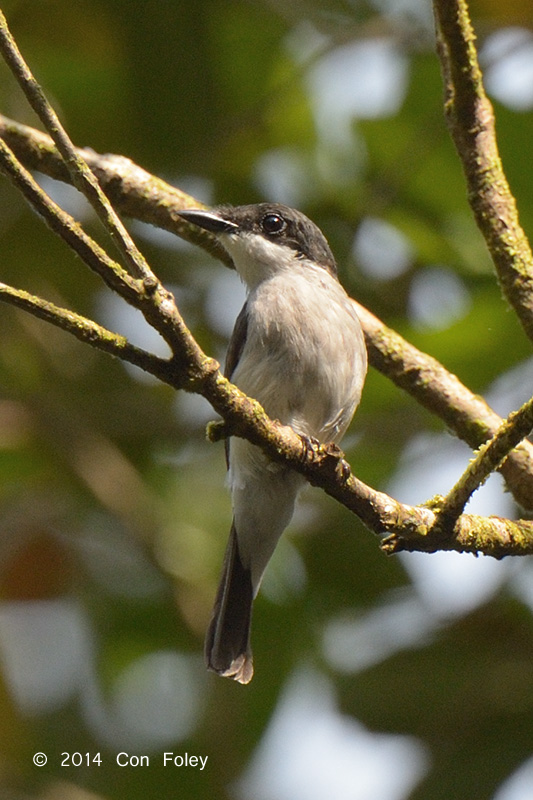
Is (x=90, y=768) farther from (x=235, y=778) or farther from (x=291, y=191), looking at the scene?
(x=291, y=191)

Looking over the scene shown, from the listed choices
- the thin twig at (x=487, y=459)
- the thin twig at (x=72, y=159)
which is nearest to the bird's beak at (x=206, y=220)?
the thin twig at (x=72, y=159)

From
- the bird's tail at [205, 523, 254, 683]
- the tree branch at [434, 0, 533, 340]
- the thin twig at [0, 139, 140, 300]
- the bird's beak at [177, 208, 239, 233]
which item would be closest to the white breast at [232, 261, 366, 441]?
the bird's beak at [177, 208, 239, 233]

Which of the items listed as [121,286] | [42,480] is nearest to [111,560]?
[42,480]

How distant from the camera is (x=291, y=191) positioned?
618 cm

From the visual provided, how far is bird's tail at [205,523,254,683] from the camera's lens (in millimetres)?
4484

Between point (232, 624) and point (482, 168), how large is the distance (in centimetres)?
228

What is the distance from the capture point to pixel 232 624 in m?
4.64

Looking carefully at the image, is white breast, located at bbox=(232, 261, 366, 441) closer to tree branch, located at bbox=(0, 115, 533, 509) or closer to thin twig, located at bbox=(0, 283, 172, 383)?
tree branch, located at bbox=(0, 115, 533, 509)

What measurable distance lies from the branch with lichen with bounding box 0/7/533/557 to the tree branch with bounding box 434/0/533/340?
0.86m

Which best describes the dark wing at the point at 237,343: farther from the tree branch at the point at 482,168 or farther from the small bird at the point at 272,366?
the tree branch at the point at 482,168

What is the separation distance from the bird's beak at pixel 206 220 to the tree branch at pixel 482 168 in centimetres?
106

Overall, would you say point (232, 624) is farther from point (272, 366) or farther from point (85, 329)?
point (85, 329)

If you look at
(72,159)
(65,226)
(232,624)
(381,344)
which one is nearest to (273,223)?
(381,344)

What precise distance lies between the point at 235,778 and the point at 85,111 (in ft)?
12.2
